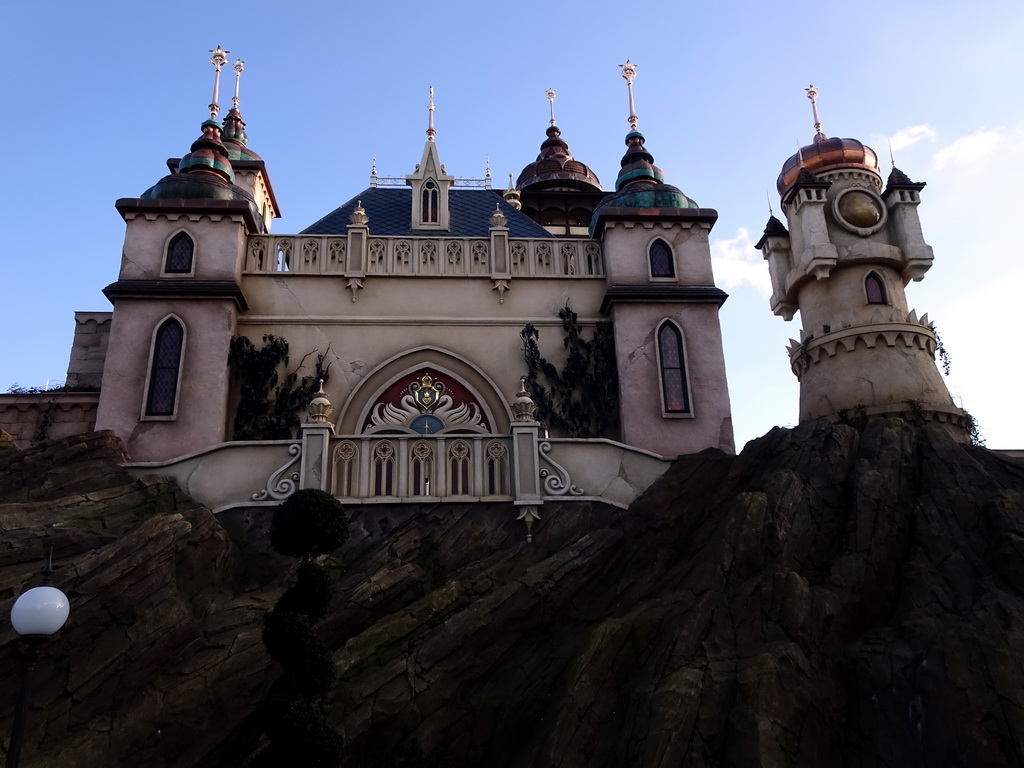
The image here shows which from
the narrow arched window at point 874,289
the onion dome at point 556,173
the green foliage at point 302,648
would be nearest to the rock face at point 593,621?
the green foliage at point 302,648

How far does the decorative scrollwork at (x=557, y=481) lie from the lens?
54.7ft

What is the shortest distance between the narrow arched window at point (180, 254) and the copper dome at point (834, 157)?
16.3 m

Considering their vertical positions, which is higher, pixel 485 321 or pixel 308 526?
pixel 485 321

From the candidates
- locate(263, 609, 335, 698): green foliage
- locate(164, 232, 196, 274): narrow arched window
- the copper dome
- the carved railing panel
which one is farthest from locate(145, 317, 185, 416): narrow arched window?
the copper dome

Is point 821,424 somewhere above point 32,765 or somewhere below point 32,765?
above

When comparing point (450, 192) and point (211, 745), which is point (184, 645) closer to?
point (211, 745)

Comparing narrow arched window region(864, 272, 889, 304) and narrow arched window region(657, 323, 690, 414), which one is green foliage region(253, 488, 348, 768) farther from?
narrow arched window region(864, 272, 889, 304)

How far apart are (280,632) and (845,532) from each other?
8.68 m

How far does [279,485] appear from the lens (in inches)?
647

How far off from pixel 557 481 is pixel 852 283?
11104 millimetres

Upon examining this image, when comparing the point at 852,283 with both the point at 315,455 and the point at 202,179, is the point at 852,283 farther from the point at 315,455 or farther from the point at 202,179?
the point at 202,179

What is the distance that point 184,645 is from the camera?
12555 mm

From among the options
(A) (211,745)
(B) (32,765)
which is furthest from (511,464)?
(B) (32,765)

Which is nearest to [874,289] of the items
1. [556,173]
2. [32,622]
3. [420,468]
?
[420,468]
